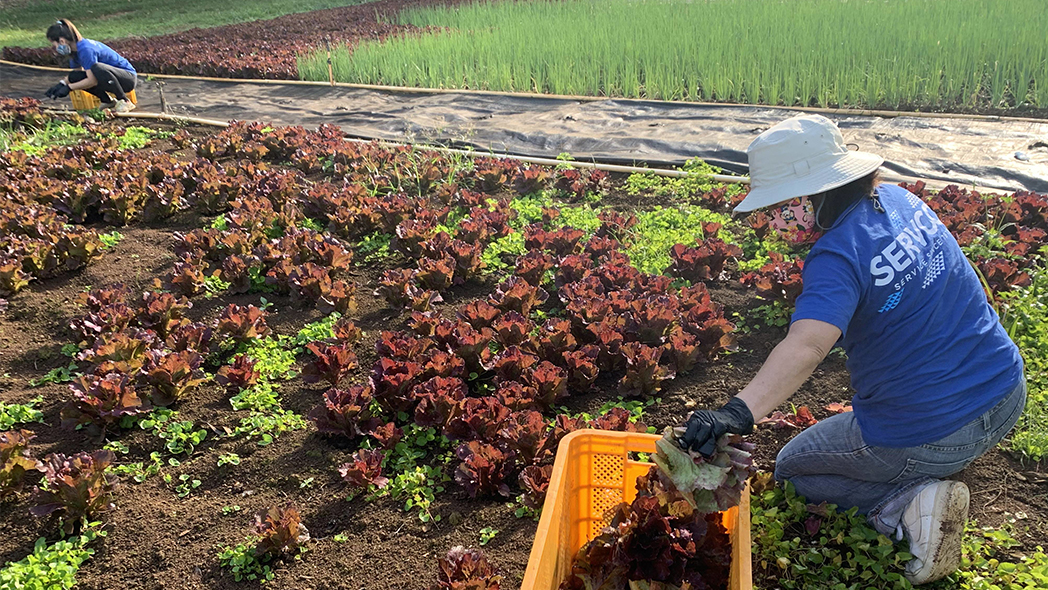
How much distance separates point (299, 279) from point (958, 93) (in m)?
7.03

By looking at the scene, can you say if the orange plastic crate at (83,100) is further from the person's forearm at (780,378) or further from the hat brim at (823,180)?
the person's forearm at (780,378)

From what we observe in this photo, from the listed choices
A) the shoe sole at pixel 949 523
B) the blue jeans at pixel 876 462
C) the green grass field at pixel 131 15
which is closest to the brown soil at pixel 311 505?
the blue jeans at pixel 876 462

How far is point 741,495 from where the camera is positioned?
2156 millimetres

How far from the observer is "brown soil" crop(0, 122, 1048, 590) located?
8.87 feet

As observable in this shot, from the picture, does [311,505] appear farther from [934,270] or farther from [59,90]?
[59,90]

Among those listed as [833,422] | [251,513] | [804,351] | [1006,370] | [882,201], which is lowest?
[251,513]

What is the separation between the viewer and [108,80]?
954 cm

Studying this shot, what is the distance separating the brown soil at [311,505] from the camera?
2705 mm

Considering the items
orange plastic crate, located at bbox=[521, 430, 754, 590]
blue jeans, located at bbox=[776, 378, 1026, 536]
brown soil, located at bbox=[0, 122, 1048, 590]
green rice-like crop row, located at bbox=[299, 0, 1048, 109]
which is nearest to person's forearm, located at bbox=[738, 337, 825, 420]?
orange plastic crate, located at bbox=[521, 430, 754, 590]

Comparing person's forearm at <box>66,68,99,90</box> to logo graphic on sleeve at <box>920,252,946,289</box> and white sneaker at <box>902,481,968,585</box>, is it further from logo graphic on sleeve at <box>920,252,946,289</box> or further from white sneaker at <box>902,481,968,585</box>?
white sneaker at <box>902,481,968,585</box>

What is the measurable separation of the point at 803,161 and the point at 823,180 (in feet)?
0.28

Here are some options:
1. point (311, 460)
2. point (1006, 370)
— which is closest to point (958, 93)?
point (1006, 370)

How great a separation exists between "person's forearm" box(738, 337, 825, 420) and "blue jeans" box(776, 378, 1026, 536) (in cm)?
74

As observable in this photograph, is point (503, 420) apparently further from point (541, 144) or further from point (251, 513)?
point (541, 144)
